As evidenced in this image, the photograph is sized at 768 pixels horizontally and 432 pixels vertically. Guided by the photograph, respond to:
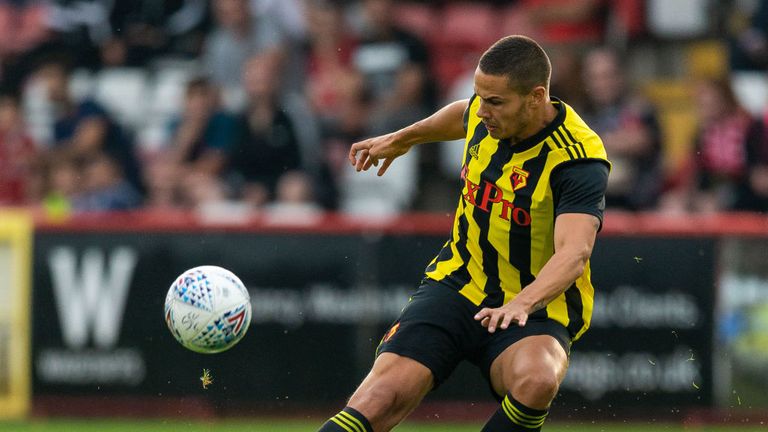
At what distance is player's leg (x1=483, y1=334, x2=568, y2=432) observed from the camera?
22.1 feet

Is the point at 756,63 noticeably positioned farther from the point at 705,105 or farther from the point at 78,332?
the point at 78,332

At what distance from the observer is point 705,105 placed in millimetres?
13000

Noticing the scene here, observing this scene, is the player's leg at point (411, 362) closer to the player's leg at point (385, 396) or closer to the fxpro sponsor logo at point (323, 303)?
the player's leg at point (385, 396)

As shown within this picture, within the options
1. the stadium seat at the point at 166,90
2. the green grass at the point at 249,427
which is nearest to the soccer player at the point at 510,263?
the green grass at the point at 249,427

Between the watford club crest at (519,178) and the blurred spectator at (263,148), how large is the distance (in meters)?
6.42

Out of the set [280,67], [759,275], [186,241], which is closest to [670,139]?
[759,275]

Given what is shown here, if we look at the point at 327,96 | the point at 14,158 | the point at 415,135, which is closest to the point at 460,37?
the point at 327,96

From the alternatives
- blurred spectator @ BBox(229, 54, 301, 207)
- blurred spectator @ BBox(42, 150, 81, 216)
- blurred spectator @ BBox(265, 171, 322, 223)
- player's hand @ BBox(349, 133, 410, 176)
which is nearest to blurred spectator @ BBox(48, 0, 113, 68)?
blurred spectator @ BBox(42, 150, 81, 216)

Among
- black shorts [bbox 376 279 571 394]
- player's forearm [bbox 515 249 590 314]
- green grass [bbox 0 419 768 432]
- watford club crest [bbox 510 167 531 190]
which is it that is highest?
watford club crest [bbox 510 167 531 190]

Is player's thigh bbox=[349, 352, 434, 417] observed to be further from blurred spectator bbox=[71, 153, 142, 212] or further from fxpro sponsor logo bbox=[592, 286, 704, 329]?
blurred spectator bbox=[71, 153, 142, 212]

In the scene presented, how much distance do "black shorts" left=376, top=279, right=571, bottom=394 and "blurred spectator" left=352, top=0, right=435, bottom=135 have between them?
6100 mm

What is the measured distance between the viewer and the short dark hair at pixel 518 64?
6.83m

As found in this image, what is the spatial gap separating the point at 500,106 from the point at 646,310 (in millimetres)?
5338

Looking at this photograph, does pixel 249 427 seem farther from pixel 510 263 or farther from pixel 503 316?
pixel 503 316
